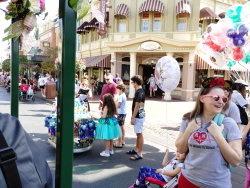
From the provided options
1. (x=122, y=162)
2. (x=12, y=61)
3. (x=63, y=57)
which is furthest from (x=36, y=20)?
(x=122, y=162)

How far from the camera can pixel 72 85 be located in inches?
43.5

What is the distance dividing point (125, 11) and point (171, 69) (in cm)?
1284

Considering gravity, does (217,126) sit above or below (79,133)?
above

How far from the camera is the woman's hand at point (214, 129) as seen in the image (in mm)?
1762

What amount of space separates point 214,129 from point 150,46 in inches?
551

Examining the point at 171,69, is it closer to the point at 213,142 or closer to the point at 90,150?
the point at 213,142

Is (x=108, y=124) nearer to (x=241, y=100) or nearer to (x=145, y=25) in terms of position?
(x=241, y=100)

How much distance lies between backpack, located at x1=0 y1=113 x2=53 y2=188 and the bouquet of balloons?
14.1ft

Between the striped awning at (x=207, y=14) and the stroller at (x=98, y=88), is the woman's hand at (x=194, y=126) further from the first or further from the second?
the stroller at (x=98, y=88)

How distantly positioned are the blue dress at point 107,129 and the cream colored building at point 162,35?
1074cm

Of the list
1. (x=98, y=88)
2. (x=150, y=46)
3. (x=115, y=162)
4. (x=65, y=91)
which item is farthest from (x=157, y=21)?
(x=65, y=91)

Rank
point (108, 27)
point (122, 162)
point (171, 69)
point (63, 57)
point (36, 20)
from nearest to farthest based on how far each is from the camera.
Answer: point (63, 57) < point (36, 20) < point (171, 69) < point (122, 162) < point (108, 27)

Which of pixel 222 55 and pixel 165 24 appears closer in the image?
pixel 222 55

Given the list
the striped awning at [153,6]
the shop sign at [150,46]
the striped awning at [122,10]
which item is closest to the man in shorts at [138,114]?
the shop sign at [150,46]
